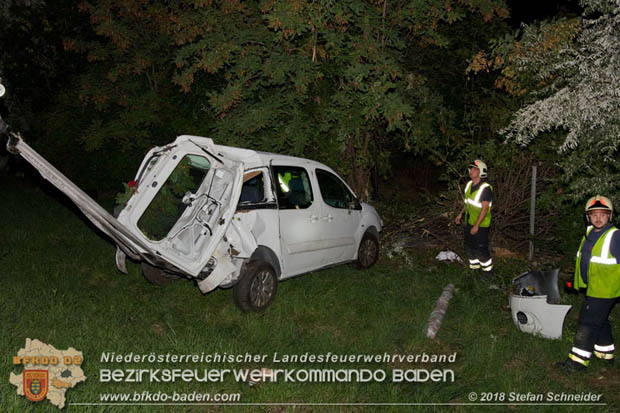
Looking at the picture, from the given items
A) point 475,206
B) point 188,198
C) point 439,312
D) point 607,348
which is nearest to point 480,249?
point 475,206

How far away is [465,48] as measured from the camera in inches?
460

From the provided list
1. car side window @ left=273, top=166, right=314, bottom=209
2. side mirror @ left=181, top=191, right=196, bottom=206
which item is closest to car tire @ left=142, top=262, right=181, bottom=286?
side mirror @ left=181, top=191, right=196, bottom=206

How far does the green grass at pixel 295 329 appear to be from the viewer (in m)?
4.49

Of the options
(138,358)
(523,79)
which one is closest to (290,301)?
(138,358)

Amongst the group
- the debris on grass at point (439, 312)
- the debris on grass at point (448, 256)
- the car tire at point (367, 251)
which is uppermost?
the debris on grass at point (439, 312)

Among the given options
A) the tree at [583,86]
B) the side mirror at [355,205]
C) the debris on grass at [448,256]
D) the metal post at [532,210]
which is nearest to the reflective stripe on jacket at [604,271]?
the tree at [583,86]

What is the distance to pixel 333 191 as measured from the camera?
26.1 ft

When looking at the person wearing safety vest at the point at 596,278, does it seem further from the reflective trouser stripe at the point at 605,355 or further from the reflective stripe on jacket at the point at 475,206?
the reflective stripe on jacket at the point at 475,206

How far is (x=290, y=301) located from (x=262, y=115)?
4614mm

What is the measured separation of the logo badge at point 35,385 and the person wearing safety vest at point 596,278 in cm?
489

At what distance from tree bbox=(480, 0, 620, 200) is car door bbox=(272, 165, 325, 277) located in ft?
10.3

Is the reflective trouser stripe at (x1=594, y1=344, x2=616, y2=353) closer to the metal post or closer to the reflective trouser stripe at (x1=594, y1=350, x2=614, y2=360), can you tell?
the reflective trouser stripe at (x1=594, y1=350, x2=614, y2=360)

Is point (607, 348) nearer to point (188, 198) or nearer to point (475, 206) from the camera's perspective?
point (475, 206)

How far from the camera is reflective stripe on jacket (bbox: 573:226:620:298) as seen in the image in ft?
16.5
